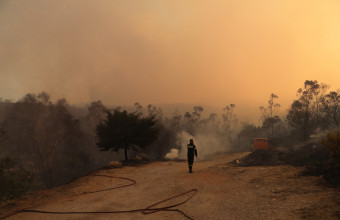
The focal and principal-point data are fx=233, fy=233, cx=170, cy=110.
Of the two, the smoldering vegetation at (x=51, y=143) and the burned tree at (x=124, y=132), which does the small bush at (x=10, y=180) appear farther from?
the smoldering vegetation at (x=51, y=143)

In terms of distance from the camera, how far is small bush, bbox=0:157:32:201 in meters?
15.0

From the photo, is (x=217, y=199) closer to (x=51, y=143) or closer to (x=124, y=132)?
(x=124, y=132)

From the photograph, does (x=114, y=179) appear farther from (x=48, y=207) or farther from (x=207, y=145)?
(x=207, y=145)

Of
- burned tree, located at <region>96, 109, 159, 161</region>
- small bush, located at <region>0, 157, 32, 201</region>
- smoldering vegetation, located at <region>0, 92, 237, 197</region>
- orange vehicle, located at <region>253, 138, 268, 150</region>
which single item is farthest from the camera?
smoldering vegetation, located at <region>0, 92, 237, 197</region>

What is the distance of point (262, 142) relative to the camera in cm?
2905

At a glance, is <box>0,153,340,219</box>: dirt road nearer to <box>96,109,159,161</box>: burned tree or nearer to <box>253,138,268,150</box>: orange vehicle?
<box>96,109,159,161</box>: burned tree

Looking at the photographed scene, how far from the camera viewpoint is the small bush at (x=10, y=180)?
15.0 meters

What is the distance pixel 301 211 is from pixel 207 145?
53234mm

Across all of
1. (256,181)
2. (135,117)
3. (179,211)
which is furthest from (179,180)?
(135,117)

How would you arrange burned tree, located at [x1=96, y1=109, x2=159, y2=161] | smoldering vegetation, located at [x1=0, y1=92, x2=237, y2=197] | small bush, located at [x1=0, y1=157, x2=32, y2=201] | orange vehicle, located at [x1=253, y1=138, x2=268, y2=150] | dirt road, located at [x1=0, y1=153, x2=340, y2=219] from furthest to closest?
1. smoldering vegetation, located at [x1=0, y1=92, x2=237, y2=197]
2. orange vehicle, located at [x1=253, y1=138, x2=268, y2=150]
3. burned tree, located at [x1=96, y1=109, x2=159, y2=161]
4. small bush, located at [x1=0, y1=157, x2=32, y2=201]
5. dirt road, located at [x1=0, y1=153, x2=340, y2=219]

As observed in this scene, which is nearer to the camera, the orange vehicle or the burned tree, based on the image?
the burned tree

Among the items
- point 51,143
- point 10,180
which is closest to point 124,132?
point 10,180

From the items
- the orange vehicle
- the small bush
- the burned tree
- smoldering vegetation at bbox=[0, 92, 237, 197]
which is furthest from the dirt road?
smoldering vegetation at bbox=[0, 92, 237, 197]

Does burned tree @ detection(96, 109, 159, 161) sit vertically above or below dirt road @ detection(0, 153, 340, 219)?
above
